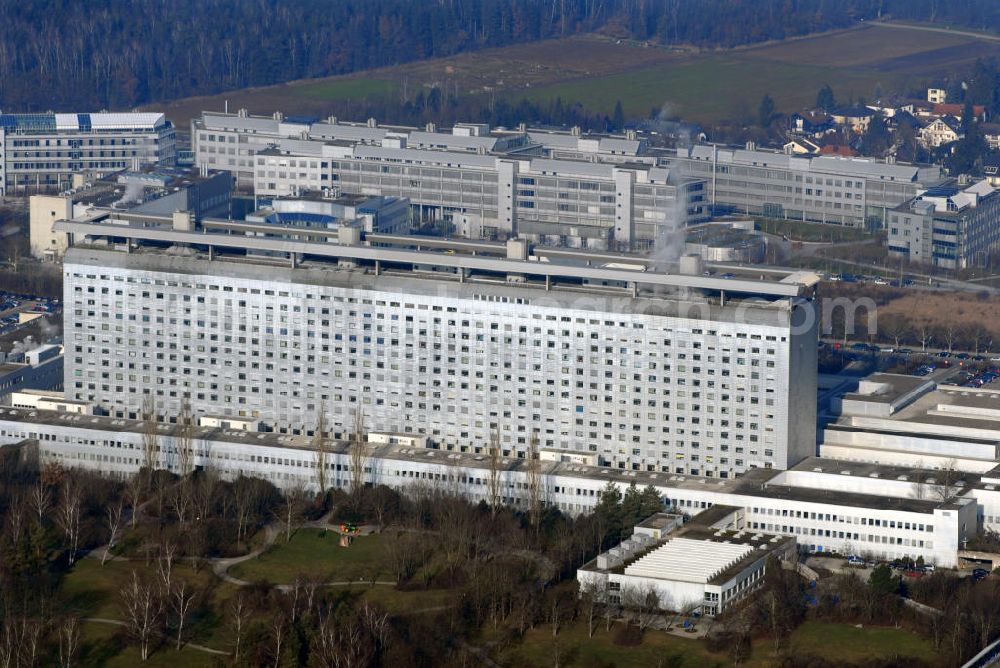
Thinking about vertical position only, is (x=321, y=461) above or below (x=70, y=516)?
above

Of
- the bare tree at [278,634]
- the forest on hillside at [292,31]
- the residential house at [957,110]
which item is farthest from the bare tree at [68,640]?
the residential house at [957,110]

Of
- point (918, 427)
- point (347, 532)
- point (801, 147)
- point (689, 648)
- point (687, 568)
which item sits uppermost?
point (801, 147)

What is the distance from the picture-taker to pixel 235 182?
119 m

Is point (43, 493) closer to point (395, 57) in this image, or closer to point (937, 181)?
point (937, 181)

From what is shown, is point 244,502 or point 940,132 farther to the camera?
point 940,132

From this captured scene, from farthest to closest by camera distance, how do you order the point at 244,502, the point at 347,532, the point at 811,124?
the point at 811,124
the point at 244,502
the point at 347,532

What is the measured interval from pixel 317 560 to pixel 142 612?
6.89 meters

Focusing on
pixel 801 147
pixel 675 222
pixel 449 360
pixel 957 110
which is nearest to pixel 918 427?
pixel 449 360

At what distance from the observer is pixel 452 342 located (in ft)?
243

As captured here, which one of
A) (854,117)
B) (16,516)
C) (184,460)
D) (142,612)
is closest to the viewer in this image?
(142,612)

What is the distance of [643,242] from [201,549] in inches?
1649

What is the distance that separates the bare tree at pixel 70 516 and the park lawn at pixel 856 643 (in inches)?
779

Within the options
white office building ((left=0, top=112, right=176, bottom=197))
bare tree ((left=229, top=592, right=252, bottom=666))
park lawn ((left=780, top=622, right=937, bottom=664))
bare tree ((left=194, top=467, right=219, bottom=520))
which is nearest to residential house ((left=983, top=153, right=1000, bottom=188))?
white office building ((left=0, top=112, right=176, bottom=197))

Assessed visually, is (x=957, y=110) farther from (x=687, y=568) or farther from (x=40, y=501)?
(x=40, y=501)
